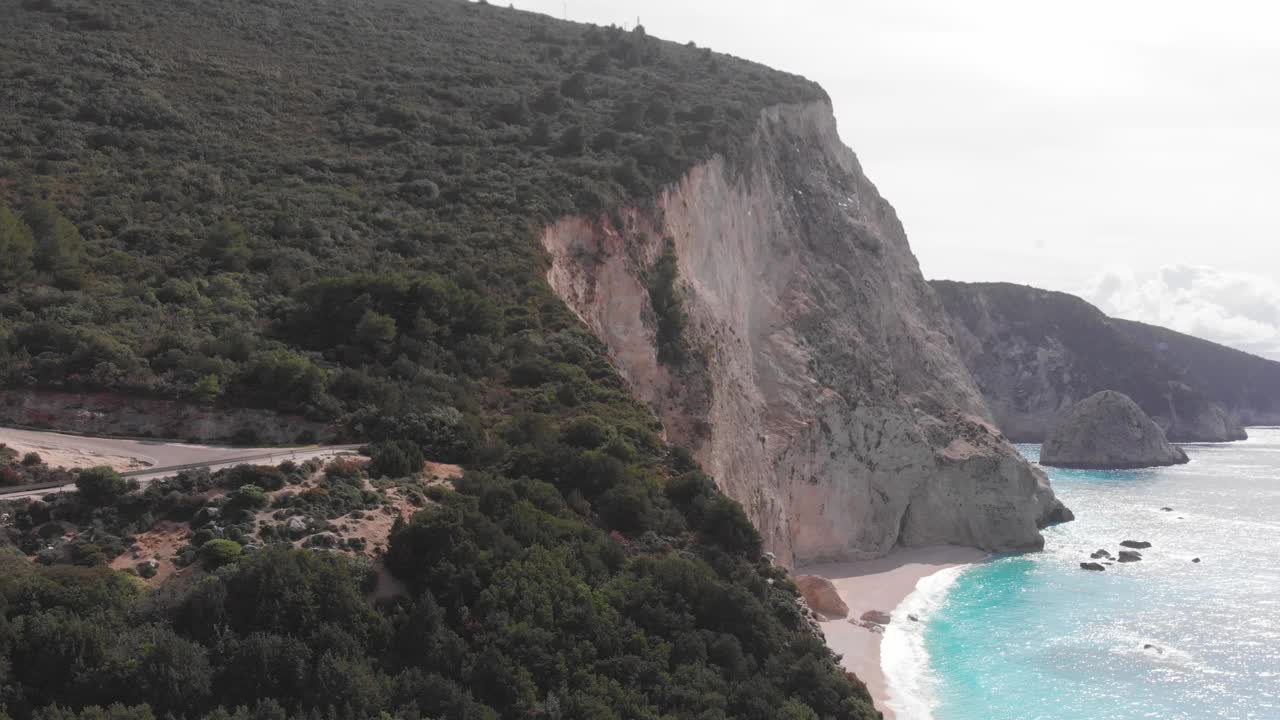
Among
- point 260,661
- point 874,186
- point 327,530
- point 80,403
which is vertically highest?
point 874,186

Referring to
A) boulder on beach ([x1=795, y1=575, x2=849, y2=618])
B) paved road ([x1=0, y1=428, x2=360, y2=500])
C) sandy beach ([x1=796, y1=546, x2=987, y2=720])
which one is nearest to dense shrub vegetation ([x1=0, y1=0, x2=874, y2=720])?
paved road ([x1=0, y1=428, x2=360, y2=500])

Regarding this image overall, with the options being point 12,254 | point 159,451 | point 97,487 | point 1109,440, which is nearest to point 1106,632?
point 159,451

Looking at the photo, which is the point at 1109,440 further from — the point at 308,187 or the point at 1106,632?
the point at 308,187

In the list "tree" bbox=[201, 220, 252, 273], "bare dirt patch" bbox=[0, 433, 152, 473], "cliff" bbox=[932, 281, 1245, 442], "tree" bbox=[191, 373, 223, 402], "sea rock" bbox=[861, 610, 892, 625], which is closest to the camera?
"bare dirt patch" bbox=[0, 433, 152, 473]

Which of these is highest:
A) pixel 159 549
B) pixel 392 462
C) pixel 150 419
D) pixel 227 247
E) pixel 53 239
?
pixel 227 247

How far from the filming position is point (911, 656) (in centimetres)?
3269

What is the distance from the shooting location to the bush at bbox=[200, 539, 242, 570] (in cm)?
1498

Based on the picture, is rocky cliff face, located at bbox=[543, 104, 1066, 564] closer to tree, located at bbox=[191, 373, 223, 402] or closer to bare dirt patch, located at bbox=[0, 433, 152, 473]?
tree, located at bbox=[191, 373, 223, 402]

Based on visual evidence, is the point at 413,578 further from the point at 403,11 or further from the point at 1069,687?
the point at 403,11

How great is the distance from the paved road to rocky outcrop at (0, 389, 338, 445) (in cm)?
43

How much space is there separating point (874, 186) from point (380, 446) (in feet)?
157

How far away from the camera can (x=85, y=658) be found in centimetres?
1262

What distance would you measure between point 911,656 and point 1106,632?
790 cm

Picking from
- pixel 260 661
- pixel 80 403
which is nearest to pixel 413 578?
pixel 260 661
